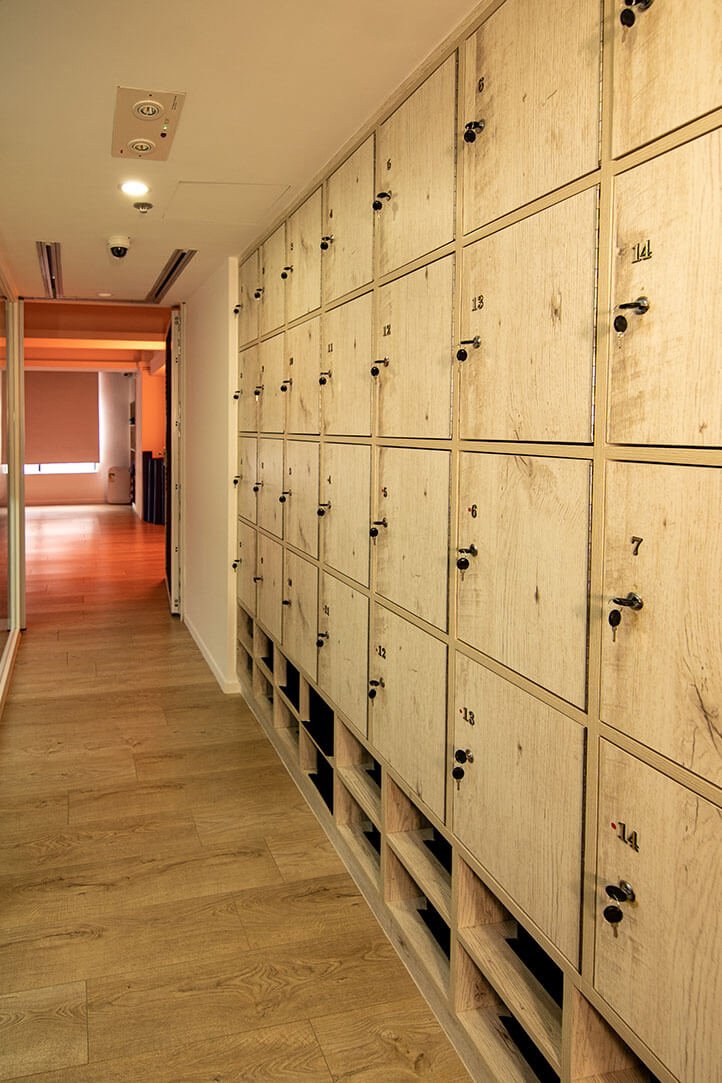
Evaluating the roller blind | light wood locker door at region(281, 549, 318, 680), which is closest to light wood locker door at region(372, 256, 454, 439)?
light wood locker door at region(281, 549, 318, 680)

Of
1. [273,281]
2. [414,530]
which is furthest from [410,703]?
[273,281]

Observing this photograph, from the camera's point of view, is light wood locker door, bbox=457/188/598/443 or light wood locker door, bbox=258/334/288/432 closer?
light wood locker door, bbox=457/188/598/443

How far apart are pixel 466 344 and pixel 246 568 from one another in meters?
2.74

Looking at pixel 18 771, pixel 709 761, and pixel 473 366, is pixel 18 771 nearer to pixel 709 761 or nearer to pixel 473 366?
pixel 473 366

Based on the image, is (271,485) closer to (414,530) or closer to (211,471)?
(211,471)

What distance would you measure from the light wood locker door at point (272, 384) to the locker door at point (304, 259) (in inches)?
8.4

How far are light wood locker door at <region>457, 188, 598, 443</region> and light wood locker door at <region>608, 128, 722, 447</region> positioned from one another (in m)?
0.09

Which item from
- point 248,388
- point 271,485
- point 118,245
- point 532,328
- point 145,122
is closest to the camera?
point 532,328

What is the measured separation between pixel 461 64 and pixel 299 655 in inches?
85.5

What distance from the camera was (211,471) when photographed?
17.0 ft

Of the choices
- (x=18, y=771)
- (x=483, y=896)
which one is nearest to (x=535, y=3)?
(x=483, y=896)

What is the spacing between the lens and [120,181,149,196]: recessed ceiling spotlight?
10.5ft

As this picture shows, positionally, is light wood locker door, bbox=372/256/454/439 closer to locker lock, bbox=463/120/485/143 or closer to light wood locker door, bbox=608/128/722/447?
locker lock, bbox=463/120/485/143

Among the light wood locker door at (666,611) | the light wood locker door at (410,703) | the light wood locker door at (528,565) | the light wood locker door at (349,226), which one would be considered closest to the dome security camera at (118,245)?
the light wood locker door at (349,226)
